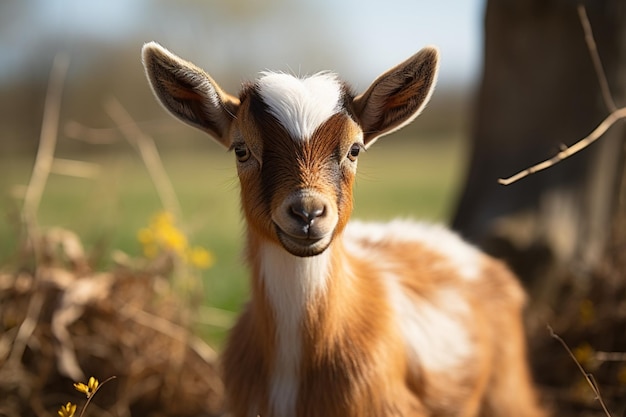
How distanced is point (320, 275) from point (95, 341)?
6.97 ft

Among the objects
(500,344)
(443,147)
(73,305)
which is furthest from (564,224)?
(443,147)

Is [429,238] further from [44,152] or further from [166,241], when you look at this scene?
[44,152]

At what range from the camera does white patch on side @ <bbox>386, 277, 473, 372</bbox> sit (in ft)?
13.3

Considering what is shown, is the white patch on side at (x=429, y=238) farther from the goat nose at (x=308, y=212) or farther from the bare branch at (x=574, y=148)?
the goat nose at (x=308, y=212)

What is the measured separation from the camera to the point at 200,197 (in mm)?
13016

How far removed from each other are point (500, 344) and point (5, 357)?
2999mm

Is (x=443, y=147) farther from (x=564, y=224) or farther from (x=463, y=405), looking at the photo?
(x=463, y=405)

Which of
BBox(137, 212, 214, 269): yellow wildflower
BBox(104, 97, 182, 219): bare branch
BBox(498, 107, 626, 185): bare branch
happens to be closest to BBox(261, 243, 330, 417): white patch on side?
BBox(498, 107, 626, 185): bare branch

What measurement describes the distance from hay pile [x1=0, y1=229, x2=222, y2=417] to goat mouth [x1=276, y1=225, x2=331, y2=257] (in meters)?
1.97

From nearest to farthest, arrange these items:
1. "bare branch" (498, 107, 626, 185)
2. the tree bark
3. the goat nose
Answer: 1. the goat nose
2. "bare branch" (498, 107, 626, 185)
3. the tree bark

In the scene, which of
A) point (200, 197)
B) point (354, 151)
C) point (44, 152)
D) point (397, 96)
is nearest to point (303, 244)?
point (354, 151)

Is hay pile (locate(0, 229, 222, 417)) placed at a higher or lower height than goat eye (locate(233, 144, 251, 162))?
lower

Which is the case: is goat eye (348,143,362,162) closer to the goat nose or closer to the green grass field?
the green grass field

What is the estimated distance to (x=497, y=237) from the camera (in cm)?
570
